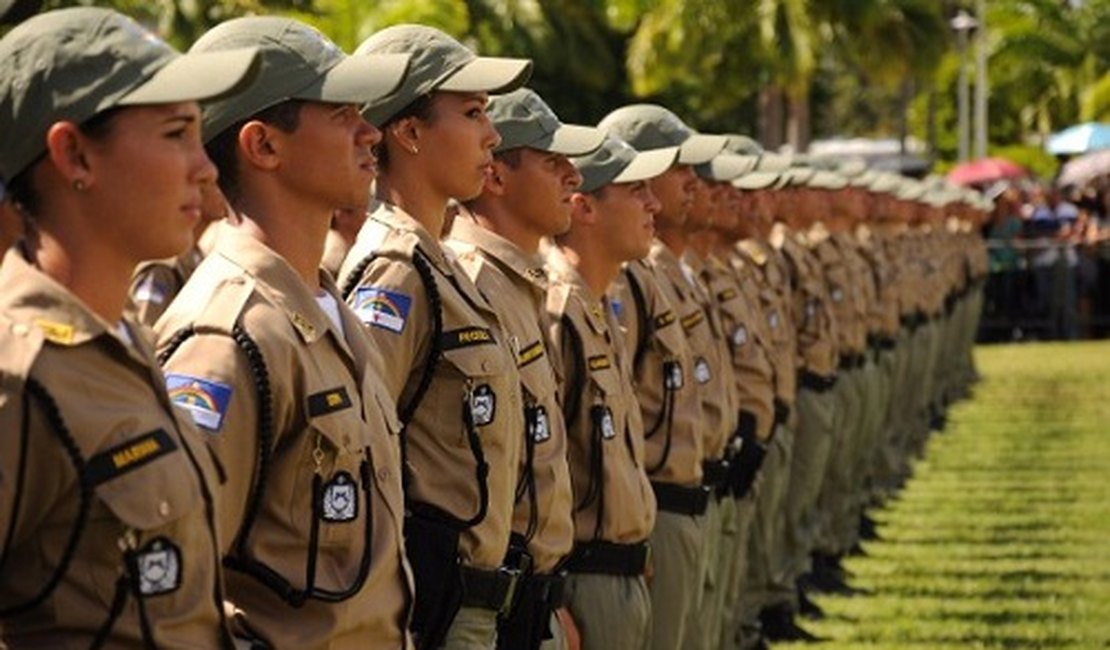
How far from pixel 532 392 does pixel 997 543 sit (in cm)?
997

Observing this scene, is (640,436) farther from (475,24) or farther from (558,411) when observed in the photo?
(475,24)

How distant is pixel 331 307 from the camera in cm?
526

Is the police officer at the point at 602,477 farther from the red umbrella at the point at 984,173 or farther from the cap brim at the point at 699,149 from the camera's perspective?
the red umbrella at the point at 984,173

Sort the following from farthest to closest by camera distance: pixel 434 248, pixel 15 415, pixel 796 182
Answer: pixel 796 182, pixel 434 248, pixel 15 415

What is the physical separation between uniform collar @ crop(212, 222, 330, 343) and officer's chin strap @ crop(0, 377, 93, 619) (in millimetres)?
992

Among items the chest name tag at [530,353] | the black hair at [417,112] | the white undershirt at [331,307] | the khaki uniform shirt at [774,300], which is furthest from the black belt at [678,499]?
the white undershirt at [331,307]

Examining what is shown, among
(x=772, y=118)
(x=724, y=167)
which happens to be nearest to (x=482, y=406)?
(x=724, y=167)

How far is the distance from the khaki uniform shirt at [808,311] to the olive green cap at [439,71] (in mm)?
7793

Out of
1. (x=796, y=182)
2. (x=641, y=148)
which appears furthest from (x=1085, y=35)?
(x=641, y=148)

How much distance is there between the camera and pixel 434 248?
19.9 feet

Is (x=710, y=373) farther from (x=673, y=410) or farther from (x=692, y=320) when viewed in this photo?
(x=673, y=410)

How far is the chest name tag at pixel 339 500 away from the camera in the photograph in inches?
192

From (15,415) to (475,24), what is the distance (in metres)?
41.4

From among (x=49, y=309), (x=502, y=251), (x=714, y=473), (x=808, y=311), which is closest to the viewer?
(x=49, y=309)
